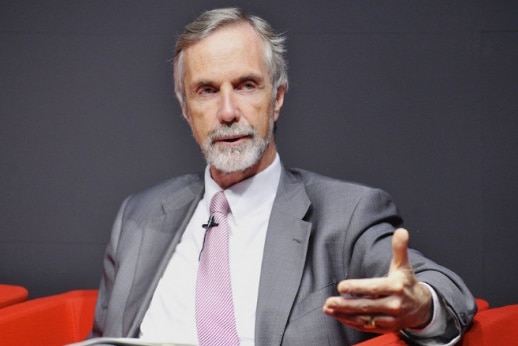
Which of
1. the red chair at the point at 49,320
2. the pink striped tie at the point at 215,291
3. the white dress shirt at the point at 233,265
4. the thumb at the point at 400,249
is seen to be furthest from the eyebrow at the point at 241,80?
the thumb at the point at 400,249

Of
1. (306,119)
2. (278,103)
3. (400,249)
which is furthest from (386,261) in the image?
(306,119)

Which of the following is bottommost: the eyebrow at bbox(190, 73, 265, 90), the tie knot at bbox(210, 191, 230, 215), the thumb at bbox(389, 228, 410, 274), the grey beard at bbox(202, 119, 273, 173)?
the tie knot at bbox(210, 191, 230, 215)

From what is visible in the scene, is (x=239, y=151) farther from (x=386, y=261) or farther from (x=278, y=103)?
(x=386, y=261)

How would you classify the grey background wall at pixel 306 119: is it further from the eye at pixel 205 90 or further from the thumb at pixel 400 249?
Result: the thumb at pixel 400 249

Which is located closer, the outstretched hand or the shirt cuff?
the outstretched hand

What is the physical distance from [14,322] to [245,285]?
0.69 meters

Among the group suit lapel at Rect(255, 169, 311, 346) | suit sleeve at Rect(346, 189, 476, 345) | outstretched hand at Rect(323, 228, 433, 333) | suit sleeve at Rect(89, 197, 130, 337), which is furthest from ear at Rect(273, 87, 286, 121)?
outstretched hand at Rect(323, 228, 433, 333)

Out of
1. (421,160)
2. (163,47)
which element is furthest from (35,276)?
(421,160)

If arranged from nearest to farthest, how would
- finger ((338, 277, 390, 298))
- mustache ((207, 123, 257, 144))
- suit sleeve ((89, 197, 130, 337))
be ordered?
finger ((338, 277, 390, 298)) → mustache ((207, 123, 257, 144)) → suit sleeve ((89, 197, 130, 337))

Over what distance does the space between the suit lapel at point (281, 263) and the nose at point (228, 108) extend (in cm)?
25

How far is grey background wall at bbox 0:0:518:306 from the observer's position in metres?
2.73

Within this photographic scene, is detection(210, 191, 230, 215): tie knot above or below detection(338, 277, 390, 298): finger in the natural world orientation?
below

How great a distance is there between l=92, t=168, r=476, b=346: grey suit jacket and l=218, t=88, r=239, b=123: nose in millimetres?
232

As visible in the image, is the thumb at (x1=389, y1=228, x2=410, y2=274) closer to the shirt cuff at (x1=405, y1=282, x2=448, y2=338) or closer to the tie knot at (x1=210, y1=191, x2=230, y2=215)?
the shirt cuff at (x1=405, y1=282, x2=448, y2=338)
